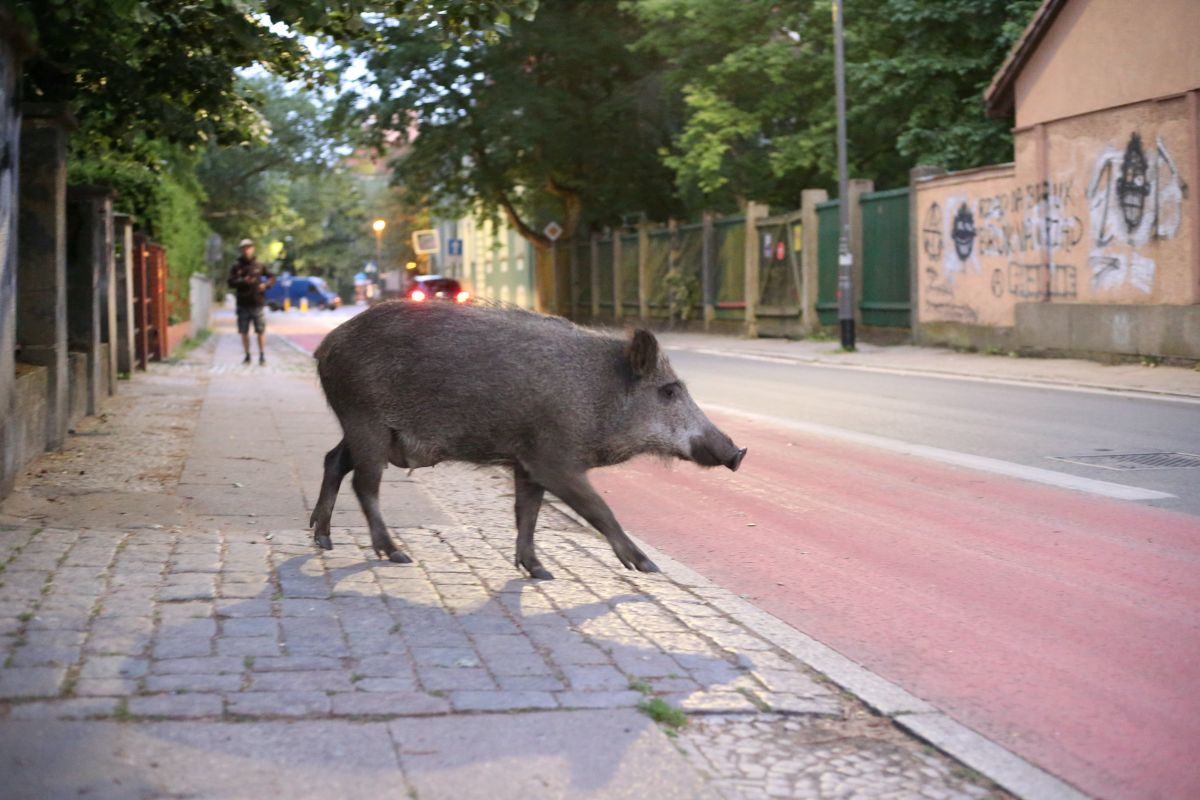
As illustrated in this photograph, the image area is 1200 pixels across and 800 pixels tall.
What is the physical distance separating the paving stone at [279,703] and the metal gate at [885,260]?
2327 cm

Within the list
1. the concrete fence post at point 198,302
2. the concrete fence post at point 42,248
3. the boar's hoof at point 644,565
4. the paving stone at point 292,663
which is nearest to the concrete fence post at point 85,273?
the concrete fence post at point 42,248

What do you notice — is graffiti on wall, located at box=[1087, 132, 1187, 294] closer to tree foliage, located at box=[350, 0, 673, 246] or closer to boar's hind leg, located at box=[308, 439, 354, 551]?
boar's hind leg, located at box=[308, 439, 354, 551]

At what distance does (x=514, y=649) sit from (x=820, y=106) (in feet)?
97.1

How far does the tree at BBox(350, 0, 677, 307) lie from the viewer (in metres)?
38.7

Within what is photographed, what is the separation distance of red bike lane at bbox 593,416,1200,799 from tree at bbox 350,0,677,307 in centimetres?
2925

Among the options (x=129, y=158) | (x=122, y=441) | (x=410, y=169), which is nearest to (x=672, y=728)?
(x=122, y=441)

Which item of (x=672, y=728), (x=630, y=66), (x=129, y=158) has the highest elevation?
(x=630, y=66)

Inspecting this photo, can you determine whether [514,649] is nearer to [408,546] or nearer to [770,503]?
[408,546]

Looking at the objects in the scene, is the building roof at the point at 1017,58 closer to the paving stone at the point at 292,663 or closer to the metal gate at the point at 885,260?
the metal gate at the point at 885,260

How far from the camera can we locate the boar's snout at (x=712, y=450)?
6.53 meters

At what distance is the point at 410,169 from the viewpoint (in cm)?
4100

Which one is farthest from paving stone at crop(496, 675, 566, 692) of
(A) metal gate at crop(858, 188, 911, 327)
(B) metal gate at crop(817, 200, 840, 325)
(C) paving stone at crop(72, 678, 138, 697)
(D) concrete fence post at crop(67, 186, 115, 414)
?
(B) metal gate at crop(817, 200, 840, 325)

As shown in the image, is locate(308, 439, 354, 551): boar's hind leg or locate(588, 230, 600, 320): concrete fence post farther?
locate(588, 230, 600, 320): concrete fence post

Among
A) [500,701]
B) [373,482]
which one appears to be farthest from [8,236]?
[500,701]
